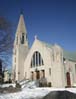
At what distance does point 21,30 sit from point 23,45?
4.86m

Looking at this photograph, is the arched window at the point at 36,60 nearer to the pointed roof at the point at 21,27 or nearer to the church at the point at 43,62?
the church at the point at 43,62

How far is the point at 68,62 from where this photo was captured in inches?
1775

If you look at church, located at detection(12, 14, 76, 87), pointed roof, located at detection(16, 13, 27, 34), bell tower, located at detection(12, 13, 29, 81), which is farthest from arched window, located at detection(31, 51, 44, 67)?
pointed roof, located at detection(16, 13, 27, 34)

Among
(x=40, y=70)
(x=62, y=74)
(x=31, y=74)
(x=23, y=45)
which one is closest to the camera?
(x=62, y=74)

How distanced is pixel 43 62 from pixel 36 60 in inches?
125

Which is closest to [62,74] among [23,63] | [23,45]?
[23,63]

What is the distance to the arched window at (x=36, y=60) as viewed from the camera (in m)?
49.0

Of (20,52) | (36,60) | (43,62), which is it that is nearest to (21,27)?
(20,52)

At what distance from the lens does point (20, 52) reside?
55.9 metres

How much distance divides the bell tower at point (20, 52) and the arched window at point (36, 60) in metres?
4.61

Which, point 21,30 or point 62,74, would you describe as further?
point 21,30

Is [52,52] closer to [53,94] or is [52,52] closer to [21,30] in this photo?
[21,30]

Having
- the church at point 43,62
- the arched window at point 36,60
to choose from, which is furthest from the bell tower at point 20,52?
the arched window at point 36,60

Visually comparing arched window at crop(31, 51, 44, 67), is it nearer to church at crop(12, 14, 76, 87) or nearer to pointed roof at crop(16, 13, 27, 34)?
church at crop(12, 14, 76, 87)
